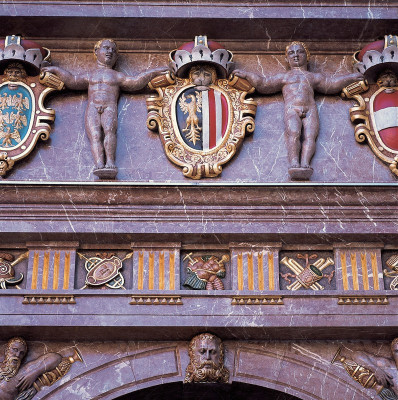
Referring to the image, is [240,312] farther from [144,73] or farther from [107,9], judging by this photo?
[107,9]

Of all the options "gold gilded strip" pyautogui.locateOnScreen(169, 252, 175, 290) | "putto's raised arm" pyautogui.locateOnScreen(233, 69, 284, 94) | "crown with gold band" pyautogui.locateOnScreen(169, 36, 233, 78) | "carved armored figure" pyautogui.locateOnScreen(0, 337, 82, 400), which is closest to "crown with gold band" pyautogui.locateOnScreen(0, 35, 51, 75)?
"crown with gold band" pyautogui.locateOnScreen(169, 36, 233, 78)

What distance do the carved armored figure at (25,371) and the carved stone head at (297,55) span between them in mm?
4047

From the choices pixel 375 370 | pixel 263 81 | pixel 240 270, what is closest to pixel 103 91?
pixel 263 81

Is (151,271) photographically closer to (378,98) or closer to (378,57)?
(378,98)

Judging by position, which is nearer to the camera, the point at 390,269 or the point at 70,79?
the point at 390,269

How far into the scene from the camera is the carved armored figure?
1200 cm

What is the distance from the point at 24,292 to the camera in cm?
1219

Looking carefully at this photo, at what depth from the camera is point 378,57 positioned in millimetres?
13391

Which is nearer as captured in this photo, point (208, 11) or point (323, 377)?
point (323, 377)

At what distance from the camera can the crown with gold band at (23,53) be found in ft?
43.8

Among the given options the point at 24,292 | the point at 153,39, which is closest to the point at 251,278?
the point at 24,292

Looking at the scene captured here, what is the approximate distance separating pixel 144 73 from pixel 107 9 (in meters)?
0.87

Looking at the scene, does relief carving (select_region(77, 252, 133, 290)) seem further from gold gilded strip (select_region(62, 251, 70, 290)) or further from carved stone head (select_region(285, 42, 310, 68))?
carved stone head (select_region(285, 42, 310, 68))

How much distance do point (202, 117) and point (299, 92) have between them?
1105 mm
